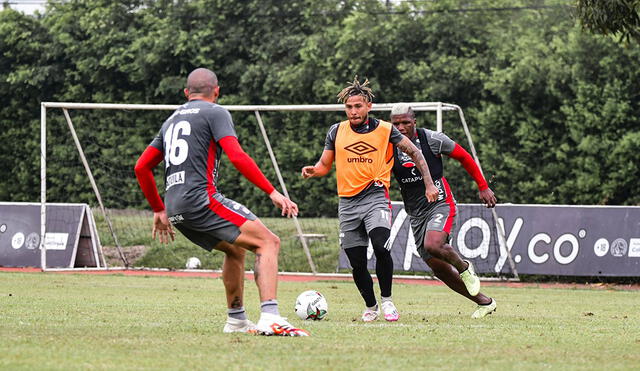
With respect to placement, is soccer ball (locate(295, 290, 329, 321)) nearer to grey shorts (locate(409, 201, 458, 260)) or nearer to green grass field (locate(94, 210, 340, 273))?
grey shorts (locate(409, 201, 458, 260))

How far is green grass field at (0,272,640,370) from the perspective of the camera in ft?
21.5

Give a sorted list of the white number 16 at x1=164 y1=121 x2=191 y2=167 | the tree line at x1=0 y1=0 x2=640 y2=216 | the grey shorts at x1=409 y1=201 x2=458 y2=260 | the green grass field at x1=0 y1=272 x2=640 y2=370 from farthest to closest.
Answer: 1. the tree line at x1=0 y1=0 x2=640 y2=216
2. the grey shorts at x1=409 y1=201 x2=458 y2=260
3. the white number 16 at x1=164 y1=121 x2=191 y2=167
4. the green grass field at x1=0 y1=272 x2=640 y2=370

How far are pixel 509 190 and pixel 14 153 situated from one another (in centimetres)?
1172

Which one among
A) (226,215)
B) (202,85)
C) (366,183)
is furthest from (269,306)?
(366,183)

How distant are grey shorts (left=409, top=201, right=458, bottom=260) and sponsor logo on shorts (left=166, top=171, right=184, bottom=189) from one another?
3.64 meters

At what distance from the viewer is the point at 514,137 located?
25.5 metres

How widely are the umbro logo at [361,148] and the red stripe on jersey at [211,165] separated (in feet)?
8.67

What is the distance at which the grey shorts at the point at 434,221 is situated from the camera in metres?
11.0

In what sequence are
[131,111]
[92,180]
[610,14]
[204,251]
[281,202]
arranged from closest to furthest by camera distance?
[281,202]
[610,14]
[92,180]
[204,251]
[131,111]

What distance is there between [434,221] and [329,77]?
1728cm

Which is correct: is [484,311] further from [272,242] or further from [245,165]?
[245,165]

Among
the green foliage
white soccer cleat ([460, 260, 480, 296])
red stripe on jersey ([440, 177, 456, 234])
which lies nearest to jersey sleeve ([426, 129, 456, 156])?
red stripe on jersey ([440, 177, 456, 234])

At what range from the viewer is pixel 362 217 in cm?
1048

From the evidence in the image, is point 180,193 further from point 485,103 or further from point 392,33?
point 392,33
